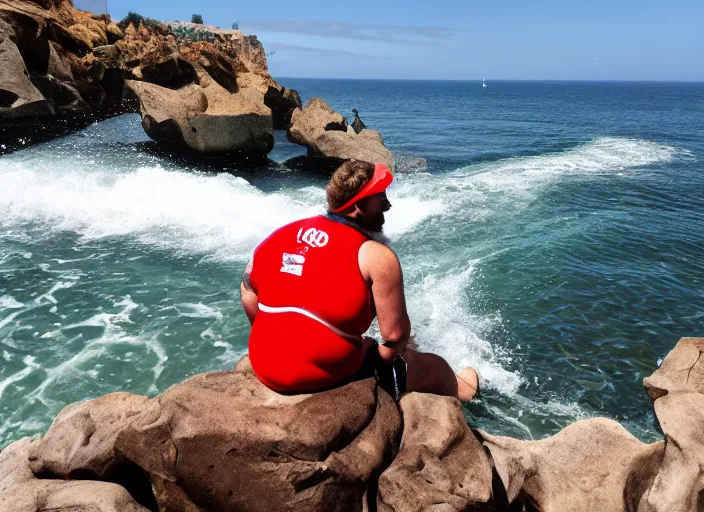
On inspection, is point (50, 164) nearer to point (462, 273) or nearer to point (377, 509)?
point (462, 273)

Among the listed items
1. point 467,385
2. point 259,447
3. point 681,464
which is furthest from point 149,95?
point 681,464

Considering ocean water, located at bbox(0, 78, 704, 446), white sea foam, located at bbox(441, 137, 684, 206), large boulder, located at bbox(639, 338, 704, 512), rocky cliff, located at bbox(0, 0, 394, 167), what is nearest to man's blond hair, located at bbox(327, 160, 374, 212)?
large boulder, located at bbox(639, 338, 704, 512)

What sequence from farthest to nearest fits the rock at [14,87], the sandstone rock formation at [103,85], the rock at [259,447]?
1. the sandstone rock formation at [103,85]
2. the rock at [14,87]
3. the rock at [259,447]

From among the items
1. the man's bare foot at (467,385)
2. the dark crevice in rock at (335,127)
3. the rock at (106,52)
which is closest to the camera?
the man's bare foot at (467,385)

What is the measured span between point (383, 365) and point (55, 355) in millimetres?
4888

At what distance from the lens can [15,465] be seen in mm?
3664

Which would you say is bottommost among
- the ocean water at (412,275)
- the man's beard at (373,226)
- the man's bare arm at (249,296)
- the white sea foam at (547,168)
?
the white sea foam at (547,168)

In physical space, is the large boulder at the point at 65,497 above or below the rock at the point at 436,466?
below

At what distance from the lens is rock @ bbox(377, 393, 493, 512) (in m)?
2.90

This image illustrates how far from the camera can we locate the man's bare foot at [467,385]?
5.01m

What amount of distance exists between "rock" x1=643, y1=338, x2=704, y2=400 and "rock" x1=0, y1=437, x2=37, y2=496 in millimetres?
4158

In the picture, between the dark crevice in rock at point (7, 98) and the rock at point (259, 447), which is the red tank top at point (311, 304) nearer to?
the rock at point (259, 447)

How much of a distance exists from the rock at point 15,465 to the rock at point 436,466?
7.77ft

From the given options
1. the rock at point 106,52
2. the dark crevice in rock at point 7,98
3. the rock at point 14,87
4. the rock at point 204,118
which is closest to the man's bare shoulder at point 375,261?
the rock at point 204,118
